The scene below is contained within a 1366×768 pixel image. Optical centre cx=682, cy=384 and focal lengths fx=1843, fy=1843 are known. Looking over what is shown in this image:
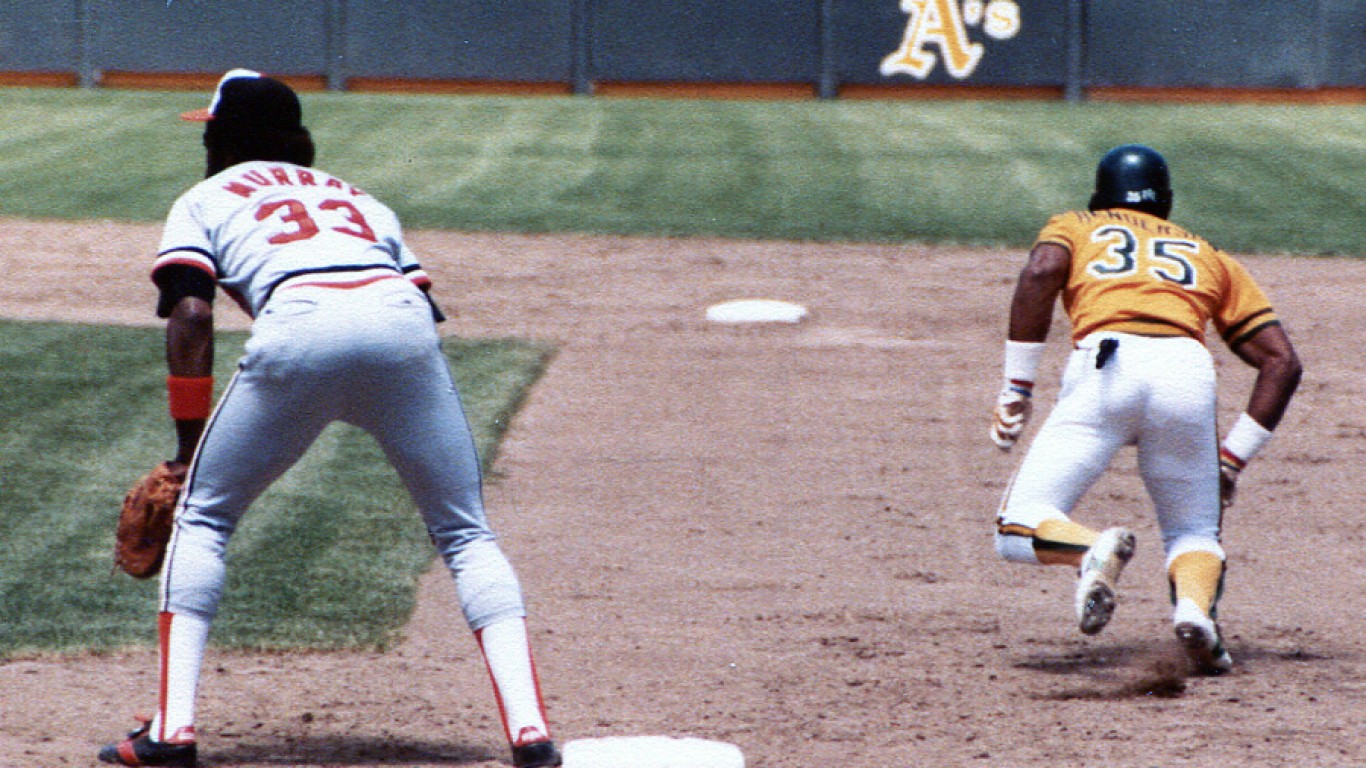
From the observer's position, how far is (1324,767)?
459 centimetres

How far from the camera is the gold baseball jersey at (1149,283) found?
5477mm

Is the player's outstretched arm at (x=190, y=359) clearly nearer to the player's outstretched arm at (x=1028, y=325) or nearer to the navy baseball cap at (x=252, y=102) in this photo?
the navy baseball cap at (x=252, y=102)

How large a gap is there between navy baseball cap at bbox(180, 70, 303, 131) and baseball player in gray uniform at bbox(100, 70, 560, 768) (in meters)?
0.17

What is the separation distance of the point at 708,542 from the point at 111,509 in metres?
2.39

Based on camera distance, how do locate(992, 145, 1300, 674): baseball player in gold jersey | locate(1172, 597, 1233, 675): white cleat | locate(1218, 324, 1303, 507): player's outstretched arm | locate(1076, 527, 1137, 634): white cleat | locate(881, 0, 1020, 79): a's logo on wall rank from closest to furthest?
locate(1076, 527, 1137, 634): white cleat
locate(1172, 597, 1233, 675): white cleat
locate(992, 145, 1300, 674): baseball player in gold jersey
locate(1218, 324, 1303, 507): player's outstretched arm
locate(881, 0, 1020, 79): a's logo on wall

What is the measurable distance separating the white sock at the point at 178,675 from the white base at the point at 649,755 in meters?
0.89

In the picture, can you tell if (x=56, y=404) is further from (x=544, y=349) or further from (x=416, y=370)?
(x=416, y=370)

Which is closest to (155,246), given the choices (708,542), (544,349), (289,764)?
(544,349)

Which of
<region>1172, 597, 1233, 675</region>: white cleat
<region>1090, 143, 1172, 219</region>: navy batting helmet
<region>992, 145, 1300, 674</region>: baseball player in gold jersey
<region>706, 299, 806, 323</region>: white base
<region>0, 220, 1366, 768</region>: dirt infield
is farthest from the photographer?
<region>706, 299, 806, 323</region>: white base

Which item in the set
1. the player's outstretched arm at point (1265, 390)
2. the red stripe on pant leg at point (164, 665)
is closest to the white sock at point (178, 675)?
the red stripe on pant leg at point (164, 665)

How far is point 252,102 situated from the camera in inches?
179

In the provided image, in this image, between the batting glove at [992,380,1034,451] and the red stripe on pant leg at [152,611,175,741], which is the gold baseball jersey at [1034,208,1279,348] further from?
the red stripe on pant leg at [152,611,175,741]

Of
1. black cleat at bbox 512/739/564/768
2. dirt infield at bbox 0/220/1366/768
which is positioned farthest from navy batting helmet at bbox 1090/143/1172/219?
black cleat at bbox 512/739/564/768

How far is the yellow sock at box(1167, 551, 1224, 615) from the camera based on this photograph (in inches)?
210
